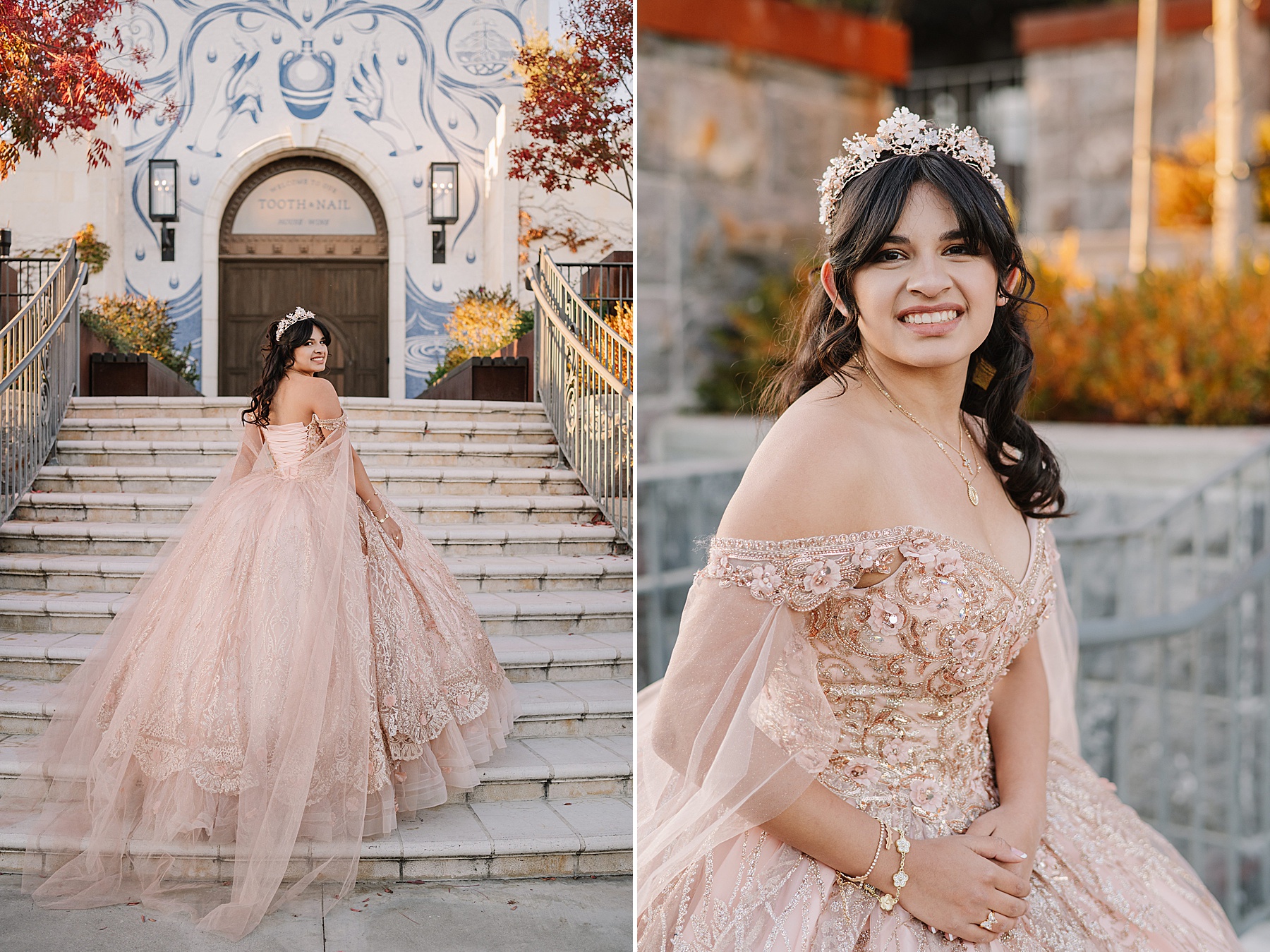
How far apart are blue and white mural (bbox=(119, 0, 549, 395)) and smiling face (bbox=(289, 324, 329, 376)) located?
149 mm

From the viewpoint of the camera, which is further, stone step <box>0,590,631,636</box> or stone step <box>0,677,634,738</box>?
stone step <box>0,677,634,738</box>

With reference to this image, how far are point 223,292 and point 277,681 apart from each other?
733 mm

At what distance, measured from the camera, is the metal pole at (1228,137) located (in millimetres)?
4680

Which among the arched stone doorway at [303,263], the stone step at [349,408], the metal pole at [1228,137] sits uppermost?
the metal pole at [1228,137]

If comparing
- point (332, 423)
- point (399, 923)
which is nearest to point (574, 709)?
point (399, 923)

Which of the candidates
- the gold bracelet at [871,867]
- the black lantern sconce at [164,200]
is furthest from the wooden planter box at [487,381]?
the gold bracelet at [871,867]

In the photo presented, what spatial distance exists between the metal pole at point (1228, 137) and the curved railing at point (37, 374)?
4.41 meters

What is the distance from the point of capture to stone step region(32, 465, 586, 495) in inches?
72.6

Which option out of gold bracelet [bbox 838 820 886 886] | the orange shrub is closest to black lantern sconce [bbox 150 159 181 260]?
gold bracelet [bbox 838 820 886 886]

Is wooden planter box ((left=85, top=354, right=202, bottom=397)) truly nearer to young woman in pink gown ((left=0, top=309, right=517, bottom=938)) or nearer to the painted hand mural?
young woman in pink gown ((left=0, top=309, right=517, bottom=938))

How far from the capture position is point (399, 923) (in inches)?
71.4

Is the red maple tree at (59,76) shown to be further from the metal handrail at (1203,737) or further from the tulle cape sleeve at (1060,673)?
the metal handrail at (1203,737)

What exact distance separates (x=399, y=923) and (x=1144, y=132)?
459 cm

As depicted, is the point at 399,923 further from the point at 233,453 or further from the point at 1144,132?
the point at 1144,132
